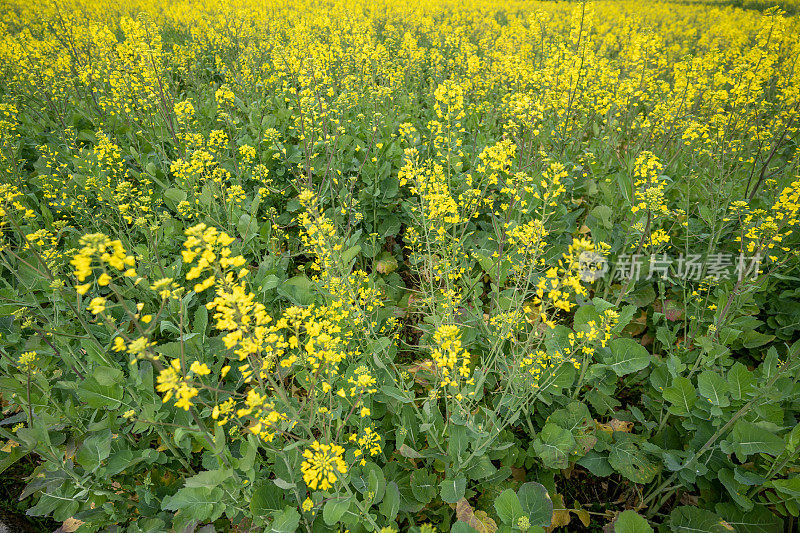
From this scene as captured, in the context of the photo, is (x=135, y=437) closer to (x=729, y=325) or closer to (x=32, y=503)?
(x=32, y=503)

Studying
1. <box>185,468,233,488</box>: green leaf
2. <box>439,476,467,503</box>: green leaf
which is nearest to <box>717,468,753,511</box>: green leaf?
<box>439,476,467,503</box>: green leaf

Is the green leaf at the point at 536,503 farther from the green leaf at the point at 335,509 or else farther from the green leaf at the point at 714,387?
the green leaf at the point at 714,387

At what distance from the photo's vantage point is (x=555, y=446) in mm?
2455

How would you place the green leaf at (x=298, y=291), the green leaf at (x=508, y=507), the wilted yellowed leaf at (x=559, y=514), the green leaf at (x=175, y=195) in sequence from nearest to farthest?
1. the green leaf at (x=508, y=507)
2. the wilted yellowed leaf at (x=559, y=514)
3. the green leaf at (x=298, y=291)
4. the green leaf at (x=175, y=195)

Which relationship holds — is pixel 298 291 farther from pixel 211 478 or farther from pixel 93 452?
pixel 93 452

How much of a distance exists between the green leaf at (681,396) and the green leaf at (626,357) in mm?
209

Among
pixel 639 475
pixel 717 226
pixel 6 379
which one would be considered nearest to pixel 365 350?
pixel 639 475

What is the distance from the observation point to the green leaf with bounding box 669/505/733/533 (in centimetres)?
228

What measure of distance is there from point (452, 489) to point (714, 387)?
171 cm

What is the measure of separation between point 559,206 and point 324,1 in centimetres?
1745

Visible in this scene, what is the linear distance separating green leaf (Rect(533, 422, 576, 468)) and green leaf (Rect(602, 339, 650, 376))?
0.56m

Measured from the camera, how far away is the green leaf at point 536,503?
2.20 meters

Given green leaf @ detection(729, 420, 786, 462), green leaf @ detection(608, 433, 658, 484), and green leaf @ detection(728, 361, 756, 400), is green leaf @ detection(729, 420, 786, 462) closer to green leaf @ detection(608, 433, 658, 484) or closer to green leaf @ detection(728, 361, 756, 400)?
green leaf @ detection(728, 361, 756, 400)

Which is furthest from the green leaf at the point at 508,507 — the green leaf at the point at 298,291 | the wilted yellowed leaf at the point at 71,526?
the wilted yellowed leaf at the point at 71,526
